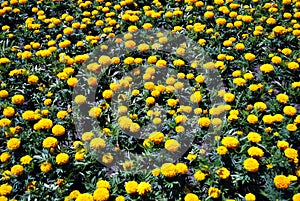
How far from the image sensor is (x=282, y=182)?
142 inches

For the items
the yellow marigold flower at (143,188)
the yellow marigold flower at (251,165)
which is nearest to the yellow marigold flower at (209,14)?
the yellow marigold flower at (251,165)

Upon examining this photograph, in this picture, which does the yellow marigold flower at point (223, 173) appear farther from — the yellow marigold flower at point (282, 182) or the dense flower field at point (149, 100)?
the yellow marigold flower at point (282, 182)

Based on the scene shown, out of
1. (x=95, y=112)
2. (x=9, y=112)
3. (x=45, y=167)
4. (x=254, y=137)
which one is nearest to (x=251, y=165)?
(x=254, y=137)

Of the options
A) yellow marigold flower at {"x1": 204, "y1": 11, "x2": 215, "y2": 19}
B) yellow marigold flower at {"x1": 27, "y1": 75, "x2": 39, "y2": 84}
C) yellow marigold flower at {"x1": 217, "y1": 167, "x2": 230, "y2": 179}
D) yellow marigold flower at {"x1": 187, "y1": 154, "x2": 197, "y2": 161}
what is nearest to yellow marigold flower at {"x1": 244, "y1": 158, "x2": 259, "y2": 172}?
yellow marigold flower at {"x1": 217, "y1": 167, "x2": 230, "y2": 179}

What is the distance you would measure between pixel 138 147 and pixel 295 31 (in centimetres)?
301

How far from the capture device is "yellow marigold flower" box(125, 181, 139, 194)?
362 cm

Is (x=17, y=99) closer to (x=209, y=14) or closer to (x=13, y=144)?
(x=13, y=144)

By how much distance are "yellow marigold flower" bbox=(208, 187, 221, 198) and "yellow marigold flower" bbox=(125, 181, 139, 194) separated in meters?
0.71

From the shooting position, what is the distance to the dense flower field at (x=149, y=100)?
3824 millimetres

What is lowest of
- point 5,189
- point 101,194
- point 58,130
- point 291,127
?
point 5,189

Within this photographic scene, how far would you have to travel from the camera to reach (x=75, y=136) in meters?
4.45

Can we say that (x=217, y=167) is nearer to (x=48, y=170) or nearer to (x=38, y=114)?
(x=48, y=170)

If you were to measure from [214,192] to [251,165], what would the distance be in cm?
45

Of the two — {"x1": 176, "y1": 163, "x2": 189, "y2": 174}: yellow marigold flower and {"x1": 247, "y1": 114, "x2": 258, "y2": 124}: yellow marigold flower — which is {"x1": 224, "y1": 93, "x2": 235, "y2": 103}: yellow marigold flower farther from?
{"x1": 176, "y1": 163, "x2": 189, "y2": 174}: yellow marigold flower
